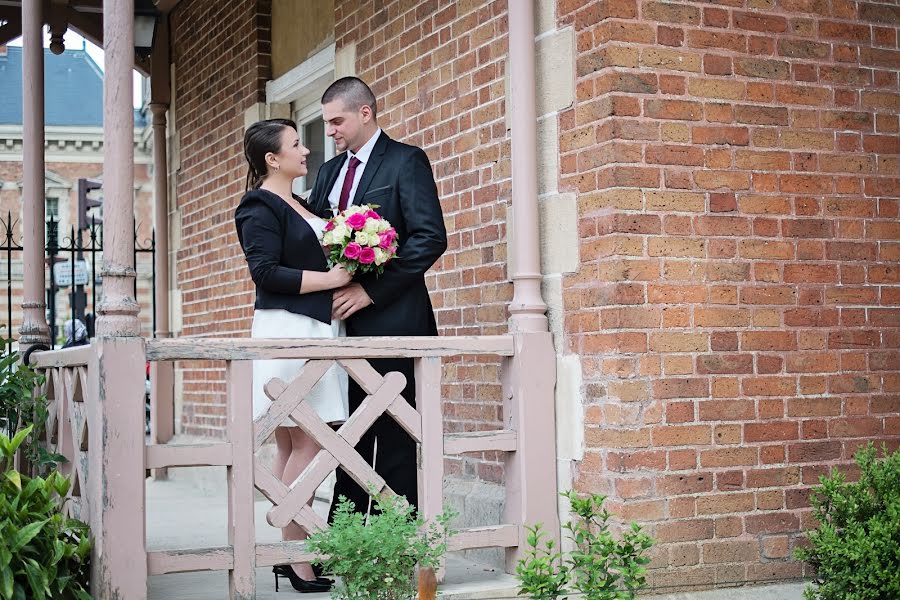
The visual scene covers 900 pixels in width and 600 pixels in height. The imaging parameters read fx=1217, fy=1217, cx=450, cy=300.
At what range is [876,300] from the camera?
523 centimetres

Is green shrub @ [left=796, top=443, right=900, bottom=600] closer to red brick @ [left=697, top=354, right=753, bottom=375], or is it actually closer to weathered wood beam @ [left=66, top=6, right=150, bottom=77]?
red brick @ [left=697, top=354, right=753, bottom=375]

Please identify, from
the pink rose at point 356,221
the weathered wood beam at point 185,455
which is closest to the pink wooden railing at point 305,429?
the weathered wood beam at point 185,455

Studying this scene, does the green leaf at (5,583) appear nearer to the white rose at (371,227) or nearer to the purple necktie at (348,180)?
the white rose at (371,227)

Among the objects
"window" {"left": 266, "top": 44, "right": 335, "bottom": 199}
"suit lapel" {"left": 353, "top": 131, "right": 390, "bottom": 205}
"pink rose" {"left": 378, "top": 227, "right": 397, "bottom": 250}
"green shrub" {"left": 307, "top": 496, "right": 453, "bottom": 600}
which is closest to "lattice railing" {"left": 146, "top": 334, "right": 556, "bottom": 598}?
"pink rose" {"left": 378, "top": 227, "right": 397, "bottom": 250}

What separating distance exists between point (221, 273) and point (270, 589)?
495 centimetres

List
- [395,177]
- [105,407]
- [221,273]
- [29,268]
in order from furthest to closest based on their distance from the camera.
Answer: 1. [221,273]
2. [29,268]
3. [395,177]
4. [105,407]

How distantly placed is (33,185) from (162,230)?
4082mm

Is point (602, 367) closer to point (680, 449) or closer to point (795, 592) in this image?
point (680, 449)

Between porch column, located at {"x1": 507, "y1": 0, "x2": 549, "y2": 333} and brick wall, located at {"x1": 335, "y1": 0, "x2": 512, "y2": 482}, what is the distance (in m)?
0.46

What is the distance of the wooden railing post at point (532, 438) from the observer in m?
4.88

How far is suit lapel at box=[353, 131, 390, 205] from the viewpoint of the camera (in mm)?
5137

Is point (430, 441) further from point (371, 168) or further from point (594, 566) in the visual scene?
point (371, 168)

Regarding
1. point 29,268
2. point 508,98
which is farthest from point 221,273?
point 508,98

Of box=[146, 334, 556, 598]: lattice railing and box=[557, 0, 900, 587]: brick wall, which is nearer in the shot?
box=[146, 334, 556, 598]: lattice railing
